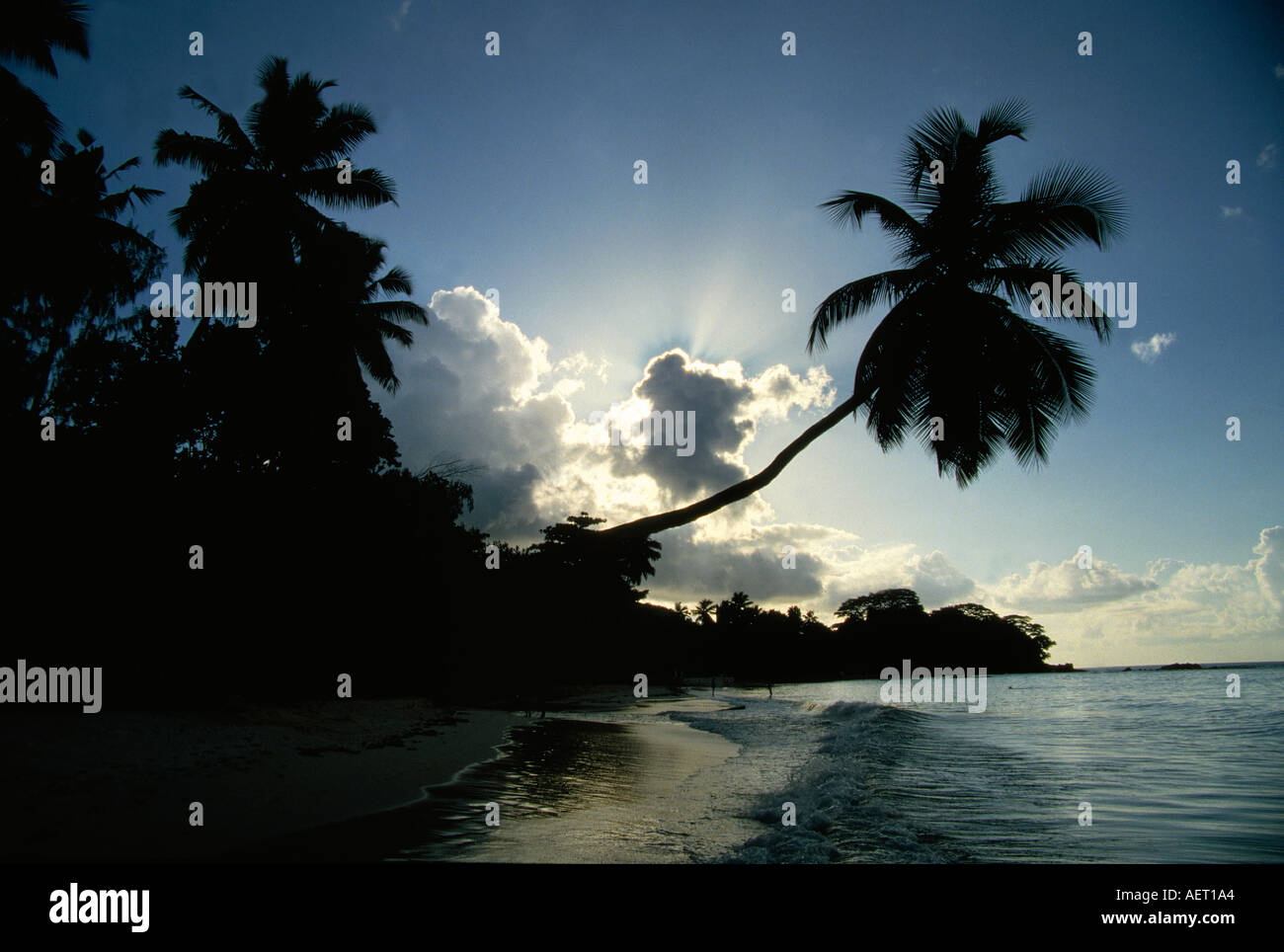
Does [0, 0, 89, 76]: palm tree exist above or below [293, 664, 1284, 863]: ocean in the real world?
above

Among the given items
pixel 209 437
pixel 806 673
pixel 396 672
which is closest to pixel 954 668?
pixel 806 673

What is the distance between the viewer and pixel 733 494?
5227mm

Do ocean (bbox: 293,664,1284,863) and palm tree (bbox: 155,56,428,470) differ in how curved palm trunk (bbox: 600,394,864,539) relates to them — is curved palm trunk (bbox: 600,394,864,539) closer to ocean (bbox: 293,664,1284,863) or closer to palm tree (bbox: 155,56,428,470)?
ocean (bbox: 293,664,1284,863)

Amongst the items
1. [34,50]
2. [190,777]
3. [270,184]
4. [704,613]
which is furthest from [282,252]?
[704,613]

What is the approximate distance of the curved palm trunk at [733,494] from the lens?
411cm

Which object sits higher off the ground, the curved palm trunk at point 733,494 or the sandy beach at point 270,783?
the curved palm trunk at point 733,494

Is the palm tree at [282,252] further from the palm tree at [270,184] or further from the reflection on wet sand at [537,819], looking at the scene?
the reflection on wet sand at [537,819]

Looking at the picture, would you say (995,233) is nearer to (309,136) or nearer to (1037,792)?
(1037,792)

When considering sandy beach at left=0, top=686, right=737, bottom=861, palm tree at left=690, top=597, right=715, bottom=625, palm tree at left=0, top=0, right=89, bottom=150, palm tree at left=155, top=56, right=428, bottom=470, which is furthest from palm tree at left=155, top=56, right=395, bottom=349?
palm tree at left=690, top=597, right=715, bottom=625

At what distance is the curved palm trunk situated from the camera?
13.5 feet

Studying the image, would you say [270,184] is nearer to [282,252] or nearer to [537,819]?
[282,252]

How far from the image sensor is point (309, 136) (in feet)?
60.7

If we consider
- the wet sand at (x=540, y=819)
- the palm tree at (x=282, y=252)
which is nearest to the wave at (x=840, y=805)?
the wet sand at (x=540, y=819)

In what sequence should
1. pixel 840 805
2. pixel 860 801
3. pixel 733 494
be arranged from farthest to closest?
pixel 860 801 < pixel 840 805 < pixel 733 494
